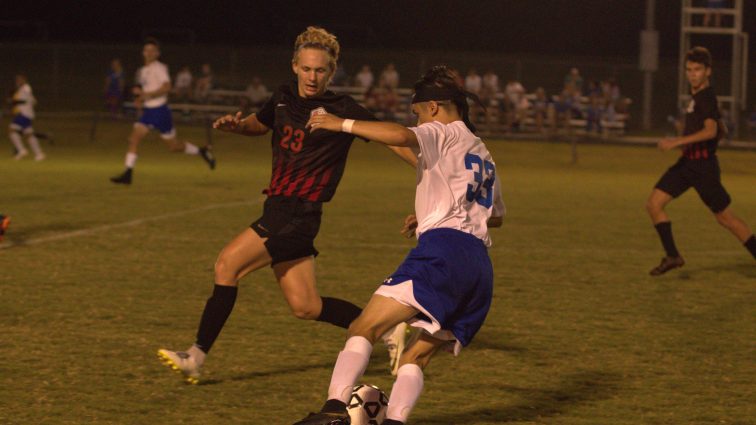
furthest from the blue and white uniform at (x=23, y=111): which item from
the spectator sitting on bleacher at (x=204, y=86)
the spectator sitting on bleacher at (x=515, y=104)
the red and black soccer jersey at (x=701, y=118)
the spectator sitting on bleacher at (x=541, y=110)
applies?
the red and black soccer jersey at (x=701, y=118)

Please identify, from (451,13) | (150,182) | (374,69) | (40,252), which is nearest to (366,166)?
(150,182)

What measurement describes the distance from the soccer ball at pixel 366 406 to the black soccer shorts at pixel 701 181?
6.23 m

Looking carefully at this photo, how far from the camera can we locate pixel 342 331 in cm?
866

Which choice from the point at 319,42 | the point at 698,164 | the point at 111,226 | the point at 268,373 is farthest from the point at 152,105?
the point at 319,42

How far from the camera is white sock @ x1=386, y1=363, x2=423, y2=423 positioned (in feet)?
16.9

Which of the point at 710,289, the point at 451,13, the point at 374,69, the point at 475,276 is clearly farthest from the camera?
the point at 451,13

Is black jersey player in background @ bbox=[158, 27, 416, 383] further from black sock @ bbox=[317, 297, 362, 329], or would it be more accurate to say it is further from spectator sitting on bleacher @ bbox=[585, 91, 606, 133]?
spectator sitting on bleacher @ bbox=[585, 91, 606, 133]

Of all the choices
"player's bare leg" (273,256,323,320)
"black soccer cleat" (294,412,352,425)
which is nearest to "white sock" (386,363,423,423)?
"black soccer cleat" (294,412,352,425)

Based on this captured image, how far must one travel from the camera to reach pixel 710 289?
10852 millimetres

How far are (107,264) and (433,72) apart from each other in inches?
259

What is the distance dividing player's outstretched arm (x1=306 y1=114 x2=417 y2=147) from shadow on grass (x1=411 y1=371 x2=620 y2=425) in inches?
67.4

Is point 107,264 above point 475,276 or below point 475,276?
below

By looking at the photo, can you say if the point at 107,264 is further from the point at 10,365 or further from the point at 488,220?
the point at 488,220

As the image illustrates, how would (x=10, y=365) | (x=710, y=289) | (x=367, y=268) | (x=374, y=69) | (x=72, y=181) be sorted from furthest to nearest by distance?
(x=374, y=69), (x=72, y=181), (x=367, y=268), (x=710, y=289), (x=10, y=365)
